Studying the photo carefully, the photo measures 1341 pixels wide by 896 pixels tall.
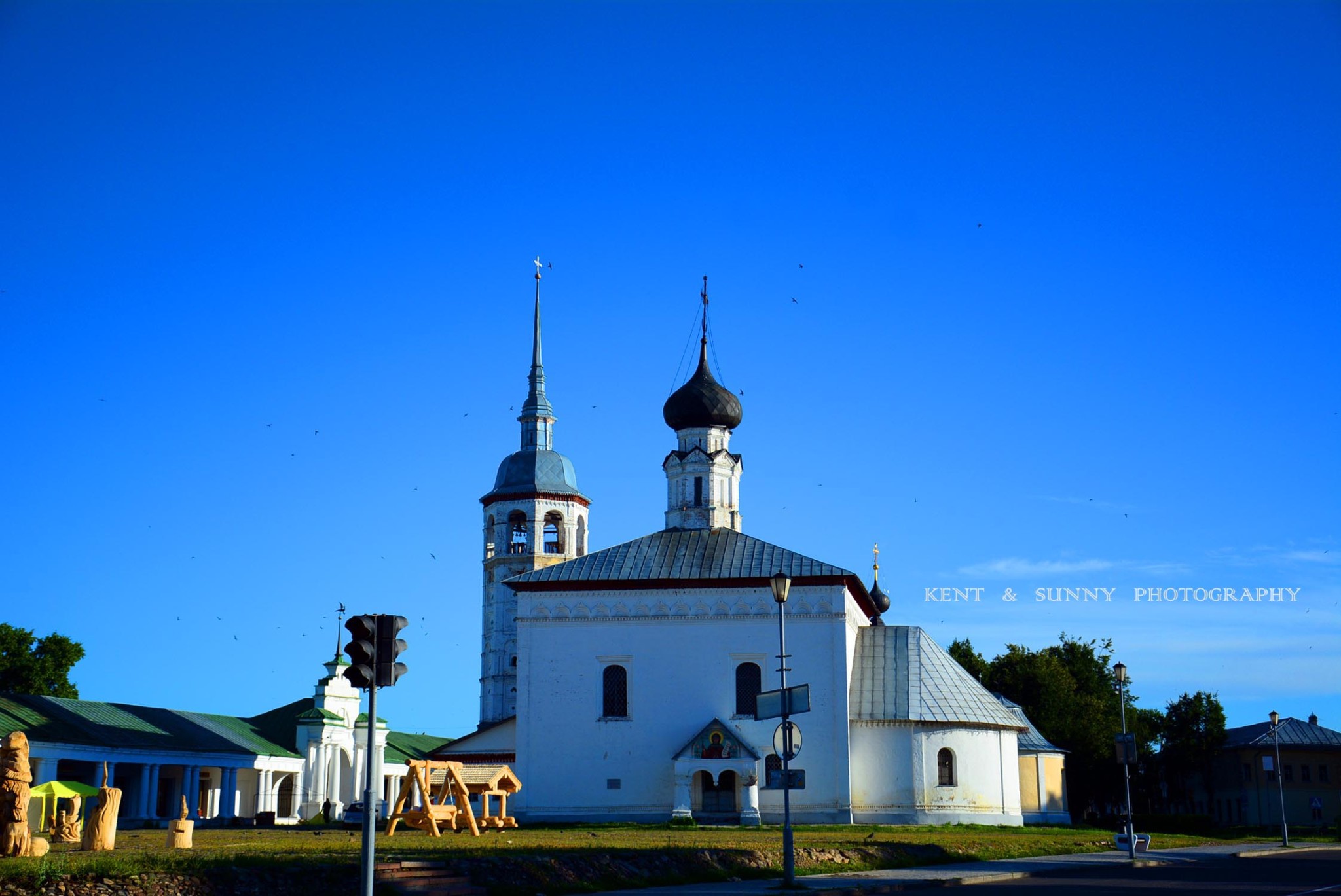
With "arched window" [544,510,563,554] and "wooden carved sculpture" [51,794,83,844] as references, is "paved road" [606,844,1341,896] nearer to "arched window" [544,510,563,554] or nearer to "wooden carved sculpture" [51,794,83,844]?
"wooden carved sculpture" [51,794,83,844]

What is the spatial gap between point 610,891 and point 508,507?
5691 cm

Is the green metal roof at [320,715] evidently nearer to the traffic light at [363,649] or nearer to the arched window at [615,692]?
the arched window at [615,692]

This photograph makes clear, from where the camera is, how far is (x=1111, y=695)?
3046 inches

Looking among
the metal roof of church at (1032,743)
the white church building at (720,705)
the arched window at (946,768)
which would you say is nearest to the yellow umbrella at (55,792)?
the white church building at (720,705)

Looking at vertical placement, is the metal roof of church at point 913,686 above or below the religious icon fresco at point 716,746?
above

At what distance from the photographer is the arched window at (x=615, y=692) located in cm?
4447

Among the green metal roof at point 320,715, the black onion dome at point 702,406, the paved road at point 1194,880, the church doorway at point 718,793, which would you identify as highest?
the black onion dome at point 702,406

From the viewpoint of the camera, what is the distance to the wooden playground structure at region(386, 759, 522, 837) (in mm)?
29578

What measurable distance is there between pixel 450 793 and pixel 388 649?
19.2m

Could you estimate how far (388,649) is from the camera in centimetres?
1455

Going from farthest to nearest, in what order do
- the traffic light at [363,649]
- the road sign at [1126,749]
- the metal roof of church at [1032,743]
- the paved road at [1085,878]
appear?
the metal roof of church at [1032,743]
the road sign at [1126,749]
the paved road at [1085,878]
the traffic light at [363,649]

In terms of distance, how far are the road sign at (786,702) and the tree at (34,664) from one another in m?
48.3

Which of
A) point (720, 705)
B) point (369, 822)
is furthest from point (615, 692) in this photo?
point (369, 822)

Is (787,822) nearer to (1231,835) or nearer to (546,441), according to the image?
(1231,835)
